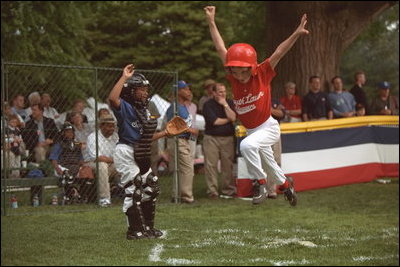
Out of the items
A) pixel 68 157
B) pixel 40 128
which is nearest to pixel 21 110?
pixel 40 128

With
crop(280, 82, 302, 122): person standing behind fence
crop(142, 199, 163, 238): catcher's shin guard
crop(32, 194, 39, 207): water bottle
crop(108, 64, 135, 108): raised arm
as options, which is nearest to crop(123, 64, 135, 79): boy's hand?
crop(108, 64, 135, 108): raised arm

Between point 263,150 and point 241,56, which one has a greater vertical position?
point 241,56

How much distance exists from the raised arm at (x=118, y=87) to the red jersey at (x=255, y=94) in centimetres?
50

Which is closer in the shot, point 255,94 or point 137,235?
point 255,94

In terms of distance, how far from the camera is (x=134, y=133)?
4.43 metres

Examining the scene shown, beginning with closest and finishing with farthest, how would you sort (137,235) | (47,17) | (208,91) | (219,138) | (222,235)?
(137,235) → (208,91) → (219,138) → (222,235) → (47,17)

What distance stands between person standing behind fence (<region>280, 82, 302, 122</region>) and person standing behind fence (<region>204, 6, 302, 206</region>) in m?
1.19

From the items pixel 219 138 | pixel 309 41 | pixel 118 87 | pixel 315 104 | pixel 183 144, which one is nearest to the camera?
pixel 118 87

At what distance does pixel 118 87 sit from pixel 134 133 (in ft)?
0.91

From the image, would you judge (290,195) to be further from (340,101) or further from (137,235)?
(340,101)

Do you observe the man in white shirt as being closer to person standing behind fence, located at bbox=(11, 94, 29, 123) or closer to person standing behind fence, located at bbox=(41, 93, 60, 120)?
person standing behind fence, located at bbox=(41, 93, 60, 120)

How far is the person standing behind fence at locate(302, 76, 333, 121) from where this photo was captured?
6.09 meters

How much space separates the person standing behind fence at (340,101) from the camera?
6.06 meters

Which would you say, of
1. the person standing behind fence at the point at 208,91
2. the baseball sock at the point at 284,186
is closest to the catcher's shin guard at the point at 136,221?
the baseball sock at the point at 284,186
